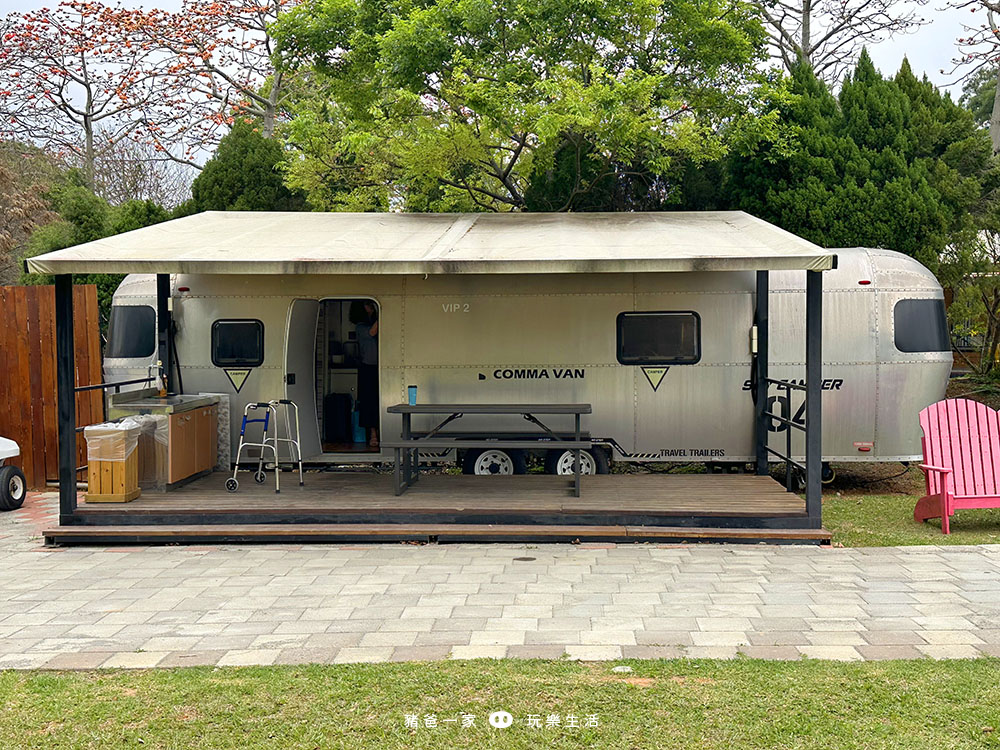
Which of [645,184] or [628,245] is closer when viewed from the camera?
[628,245]

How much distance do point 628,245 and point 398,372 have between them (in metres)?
3.19

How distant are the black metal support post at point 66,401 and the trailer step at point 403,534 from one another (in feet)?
1.00

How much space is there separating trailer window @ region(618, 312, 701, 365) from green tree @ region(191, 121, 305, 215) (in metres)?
8.70

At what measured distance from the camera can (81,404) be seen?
1184 centimetres

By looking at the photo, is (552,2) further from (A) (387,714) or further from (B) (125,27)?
(B) (125,27)

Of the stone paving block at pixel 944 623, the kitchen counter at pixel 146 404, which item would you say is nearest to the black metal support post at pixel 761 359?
the stone paving block at pixel 944 623

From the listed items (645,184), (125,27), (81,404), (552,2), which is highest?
(125,27)

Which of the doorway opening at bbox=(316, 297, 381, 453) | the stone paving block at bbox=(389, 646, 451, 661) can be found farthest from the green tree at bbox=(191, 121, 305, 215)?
the stone paving block at bbox=(389, 646, 451, 661)

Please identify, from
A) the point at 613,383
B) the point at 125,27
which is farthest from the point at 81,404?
the point at 125,27

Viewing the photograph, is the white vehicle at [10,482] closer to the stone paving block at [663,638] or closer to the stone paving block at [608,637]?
the stone paving block at [608,637]

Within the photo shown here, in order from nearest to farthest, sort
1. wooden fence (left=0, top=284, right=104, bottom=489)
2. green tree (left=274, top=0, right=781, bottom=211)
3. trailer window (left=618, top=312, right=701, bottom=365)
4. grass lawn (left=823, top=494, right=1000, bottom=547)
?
grass lawn (left=823, top=494, right=1000, bottom=547) < trailer window (left=618, top=312, right=701, bottom=365) < wooden fence (left=0, top=284, right=104, bottom=489) < green tree (left=274, top=0, right=781, bottom=211)

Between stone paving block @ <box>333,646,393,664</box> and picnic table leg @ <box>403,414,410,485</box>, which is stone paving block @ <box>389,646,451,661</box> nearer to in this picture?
stone paving block @ <box>333,646,393,664</box>

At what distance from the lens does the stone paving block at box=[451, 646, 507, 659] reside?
538 cm

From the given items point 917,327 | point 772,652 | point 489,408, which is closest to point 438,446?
point 489,408
